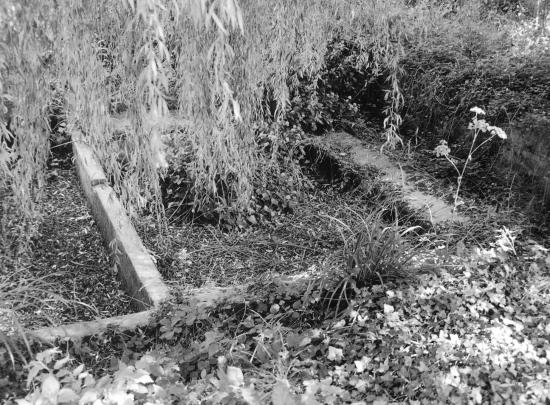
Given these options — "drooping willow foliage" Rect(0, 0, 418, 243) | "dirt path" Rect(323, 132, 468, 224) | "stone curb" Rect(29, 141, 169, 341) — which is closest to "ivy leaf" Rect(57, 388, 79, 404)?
"stone curb" Rect(29, 141, 169, 341)

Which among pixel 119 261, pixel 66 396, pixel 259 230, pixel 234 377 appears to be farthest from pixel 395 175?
pixel 66 396

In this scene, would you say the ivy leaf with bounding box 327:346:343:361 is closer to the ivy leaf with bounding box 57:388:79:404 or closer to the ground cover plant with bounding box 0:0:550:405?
the ground cover plant with bounding box 0:0:550:405

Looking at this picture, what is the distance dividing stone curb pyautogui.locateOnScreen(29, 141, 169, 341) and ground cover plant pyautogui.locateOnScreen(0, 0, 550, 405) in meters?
0.07

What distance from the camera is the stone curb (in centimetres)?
273

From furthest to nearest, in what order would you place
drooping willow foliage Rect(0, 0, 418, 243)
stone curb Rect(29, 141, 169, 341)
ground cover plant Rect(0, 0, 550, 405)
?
1. stone curb Rect(29, 141, 169, 341)
2. ground cover plant Rect(0, 0, 550, 405)
3. drooping willow foliage Rect(0, 0, 418, 243)

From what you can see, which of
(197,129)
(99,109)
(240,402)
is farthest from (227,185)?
(240,402)

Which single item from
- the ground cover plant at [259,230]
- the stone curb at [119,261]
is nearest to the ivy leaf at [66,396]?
the ground cover plant at [259,230]

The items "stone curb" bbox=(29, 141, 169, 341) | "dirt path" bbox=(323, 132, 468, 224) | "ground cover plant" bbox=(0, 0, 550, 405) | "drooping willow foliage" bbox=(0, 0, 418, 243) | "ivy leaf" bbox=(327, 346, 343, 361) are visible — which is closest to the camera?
"drooping willow foliage" bbox=(0, 0, 418, 243)

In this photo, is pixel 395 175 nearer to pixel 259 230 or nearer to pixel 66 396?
pixel 259 230

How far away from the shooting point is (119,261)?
3580 mm

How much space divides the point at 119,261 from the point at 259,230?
3.49 ft

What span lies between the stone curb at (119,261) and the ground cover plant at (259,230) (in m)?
0.07

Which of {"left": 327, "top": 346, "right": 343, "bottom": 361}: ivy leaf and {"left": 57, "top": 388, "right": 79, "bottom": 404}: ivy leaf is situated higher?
{"left": 57, "top": 388, "right": 79, "bottom": 404}: ivy leaf

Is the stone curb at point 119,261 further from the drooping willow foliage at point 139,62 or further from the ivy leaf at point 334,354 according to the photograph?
the ivy leaf at point 334,354
